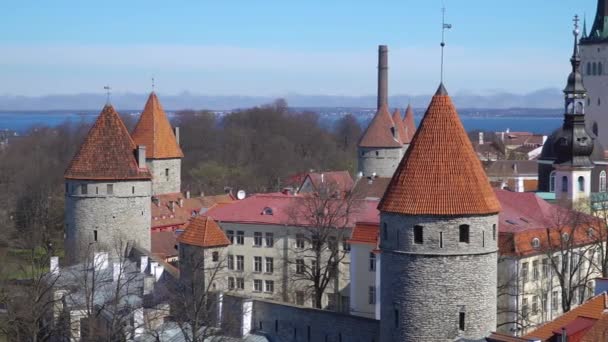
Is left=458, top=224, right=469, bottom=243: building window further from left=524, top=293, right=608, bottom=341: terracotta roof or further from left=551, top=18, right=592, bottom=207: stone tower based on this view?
left=551, top=18, right=592, bottom=207: stone tower

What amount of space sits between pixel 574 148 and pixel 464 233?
2529 centimetres

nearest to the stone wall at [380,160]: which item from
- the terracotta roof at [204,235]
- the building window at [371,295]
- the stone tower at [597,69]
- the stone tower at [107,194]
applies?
the stone tower at [597,69]

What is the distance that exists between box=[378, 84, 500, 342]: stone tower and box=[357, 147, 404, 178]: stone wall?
3783cm

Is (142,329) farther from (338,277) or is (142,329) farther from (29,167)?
(29,167)

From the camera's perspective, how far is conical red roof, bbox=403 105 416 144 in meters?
65.6

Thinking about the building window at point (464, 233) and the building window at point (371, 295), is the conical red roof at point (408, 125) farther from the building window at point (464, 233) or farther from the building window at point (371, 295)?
the building window at point (464, 233)

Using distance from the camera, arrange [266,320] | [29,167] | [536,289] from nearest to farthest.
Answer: [266,320] → [536,289] → [29,167]

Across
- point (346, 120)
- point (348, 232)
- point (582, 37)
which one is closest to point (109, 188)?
point (348, 232)

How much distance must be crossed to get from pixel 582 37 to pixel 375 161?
63.2 ft

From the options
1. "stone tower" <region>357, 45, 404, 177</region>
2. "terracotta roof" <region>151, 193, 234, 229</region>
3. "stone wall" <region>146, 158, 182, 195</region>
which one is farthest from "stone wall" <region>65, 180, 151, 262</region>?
"stone tower" <region>357, 45, 404, 177</region>

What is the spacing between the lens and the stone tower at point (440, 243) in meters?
21.7

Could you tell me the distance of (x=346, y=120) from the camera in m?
130

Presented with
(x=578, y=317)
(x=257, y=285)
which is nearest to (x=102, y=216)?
(x=257, y=285)

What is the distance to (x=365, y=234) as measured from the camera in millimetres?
33062
